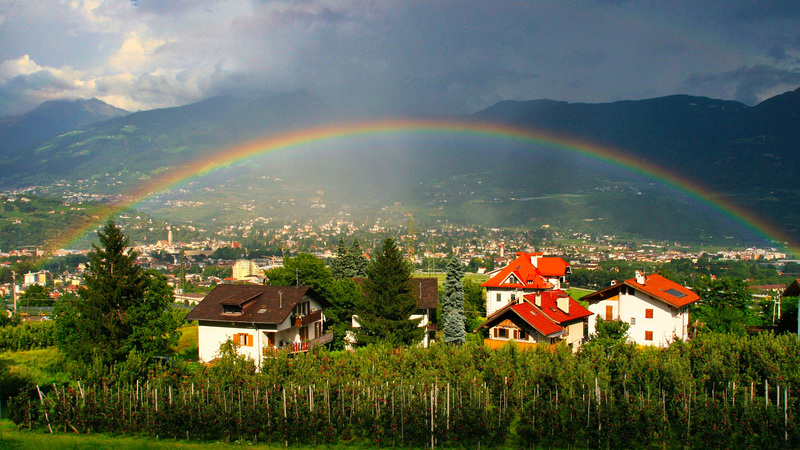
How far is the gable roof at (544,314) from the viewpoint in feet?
98.8

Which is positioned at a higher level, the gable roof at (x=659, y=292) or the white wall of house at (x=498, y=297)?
the gable roof at (x=659, y=292)

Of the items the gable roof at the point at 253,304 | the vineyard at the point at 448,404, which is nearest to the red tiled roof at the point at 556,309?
the vineyard at the point at 448,404

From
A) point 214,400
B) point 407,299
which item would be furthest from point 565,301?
point 214,400

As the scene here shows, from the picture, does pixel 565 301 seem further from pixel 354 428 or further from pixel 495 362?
pixel 354 428

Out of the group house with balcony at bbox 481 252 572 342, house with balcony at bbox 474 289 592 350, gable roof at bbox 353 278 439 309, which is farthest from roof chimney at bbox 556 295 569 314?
gable roof at bbox 353 278 439 309

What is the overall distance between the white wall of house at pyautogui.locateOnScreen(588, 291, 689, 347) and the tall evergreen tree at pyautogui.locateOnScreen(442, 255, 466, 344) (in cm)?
822

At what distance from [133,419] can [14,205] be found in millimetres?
192708

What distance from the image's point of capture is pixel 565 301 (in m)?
34.8

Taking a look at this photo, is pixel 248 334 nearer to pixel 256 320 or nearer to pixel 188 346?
pixel 256 320

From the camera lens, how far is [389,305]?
30.9 meters

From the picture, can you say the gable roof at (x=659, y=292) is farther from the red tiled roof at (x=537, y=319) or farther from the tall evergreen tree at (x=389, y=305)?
the tall evergreen tree at (x=389, y=305)

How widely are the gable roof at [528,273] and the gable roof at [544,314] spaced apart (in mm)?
7412

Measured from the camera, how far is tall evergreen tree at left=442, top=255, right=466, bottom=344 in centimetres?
3616

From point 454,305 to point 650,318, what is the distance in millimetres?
12585
